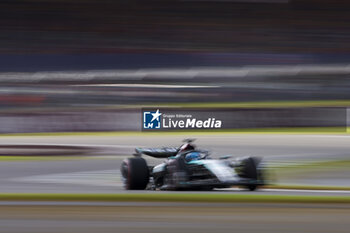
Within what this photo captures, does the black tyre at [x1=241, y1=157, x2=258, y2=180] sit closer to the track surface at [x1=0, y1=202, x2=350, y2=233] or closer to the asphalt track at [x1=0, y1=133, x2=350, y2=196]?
the asphalt track at [x1=0, y1=133, x2=350, y2=196]

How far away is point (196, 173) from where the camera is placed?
6730 millimetres

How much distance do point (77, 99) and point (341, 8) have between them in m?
10.4

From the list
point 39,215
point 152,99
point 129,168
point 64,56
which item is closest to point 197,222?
point 39,215

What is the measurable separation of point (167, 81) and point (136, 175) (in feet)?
40.2

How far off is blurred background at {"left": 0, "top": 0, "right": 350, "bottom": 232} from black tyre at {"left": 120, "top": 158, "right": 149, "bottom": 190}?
0.86m

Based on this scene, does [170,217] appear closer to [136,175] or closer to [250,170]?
[250,170]

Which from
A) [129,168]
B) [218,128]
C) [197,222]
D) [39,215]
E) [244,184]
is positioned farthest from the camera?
[218,128]

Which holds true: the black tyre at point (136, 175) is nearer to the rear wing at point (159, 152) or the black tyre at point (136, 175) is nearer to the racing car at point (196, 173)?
the racing car at point (196, 173)

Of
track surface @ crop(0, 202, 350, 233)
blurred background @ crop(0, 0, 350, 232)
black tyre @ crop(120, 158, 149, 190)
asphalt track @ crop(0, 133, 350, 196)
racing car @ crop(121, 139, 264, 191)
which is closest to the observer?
track surface @ crop(0, 202, 350, 233)

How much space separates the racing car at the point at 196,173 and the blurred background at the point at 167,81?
37.3 inches

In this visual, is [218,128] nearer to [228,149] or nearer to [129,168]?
[228,149]

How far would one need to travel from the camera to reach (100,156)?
11.9 metres

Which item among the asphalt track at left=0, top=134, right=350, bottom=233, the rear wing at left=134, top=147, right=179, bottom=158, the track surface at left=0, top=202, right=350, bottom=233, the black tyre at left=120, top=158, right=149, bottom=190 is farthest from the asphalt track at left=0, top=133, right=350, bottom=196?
the track surface at left=0, top=202, right=350, bottom=233

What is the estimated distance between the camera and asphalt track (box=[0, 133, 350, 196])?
24.9 feet
